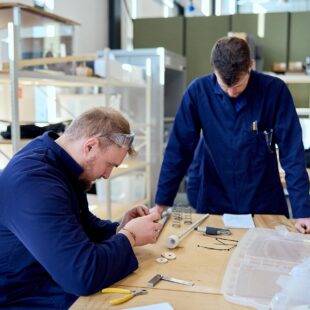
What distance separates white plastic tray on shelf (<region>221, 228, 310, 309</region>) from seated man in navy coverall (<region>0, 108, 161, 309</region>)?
253mm

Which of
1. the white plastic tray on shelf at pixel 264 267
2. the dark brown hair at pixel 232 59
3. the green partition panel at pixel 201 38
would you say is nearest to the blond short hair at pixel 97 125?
the white plastic tray on shelf at pixel 264 267

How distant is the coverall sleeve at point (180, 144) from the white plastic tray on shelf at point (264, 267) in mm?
504

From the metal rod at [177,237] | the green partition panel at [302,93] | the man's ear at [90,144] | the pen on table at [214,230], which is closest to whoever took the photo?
the man's ear at [90,144]

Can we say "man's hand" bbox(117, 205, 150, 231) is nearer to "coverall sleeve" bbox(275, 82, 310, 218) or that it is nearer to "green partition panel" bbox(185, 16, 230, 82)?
"coverall sleeve" bbox(275, 82, 310, 218)

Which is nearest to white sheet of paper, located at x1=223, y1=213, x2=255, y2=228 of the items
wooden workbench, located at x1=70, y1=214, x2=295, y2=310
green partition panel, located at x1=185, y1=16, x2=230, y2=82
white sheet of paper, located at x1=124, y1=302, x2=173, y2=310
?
wooden workbench, located at x1=70, y1=214, x2=295, y2=310

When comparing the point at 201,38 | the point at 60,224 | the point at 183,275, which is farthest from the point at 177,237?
the point at 201,38

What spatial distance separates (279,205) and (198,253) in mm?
724

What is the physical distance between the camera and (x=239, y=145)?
1.77 metres

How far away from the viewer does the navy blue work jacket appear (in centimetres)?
95

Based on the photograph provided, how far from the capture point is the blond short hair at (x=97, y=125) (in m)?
1.13

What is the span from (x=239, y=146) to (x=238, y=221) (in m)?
0.34

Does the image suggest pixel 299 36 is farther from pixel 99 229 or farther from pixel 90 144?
pixel 90 144

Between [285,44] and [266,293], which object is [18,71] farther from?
[285,44]

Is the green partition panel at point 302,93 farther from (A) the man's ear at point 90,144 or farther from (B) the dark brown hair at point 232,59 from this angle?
(A) the man's ear at point 90,144
